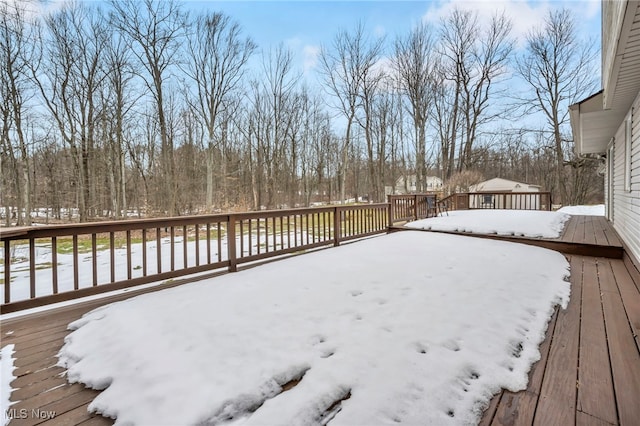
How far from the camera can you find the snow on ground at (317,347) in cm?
139

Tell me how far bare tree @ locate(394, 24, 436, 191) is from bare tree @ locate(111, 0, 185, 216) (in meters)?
10.6

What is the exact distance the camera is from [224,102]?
46.4ft

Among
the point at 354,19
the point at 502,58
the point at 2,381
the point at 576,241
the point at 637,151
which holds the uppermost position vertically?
the point at 354,19

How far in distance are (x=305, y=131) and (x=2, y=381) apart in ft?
62.6

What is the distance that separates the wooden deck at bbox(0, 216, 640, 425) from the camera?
1358 millimetres

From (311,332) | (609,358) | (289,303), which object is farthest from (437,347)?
(289,303)

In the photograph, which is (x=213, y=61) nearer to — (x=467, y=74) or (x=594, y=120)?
(x=467, y=74)

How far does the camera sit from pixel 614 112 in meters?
4.46

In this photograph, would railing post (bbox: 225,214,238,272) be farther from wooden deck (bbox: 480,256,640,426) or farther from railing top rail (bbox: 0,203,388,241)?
Result: wooden deck (bbox: 480,256,640,426)

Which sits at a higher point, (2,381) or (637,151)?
(637,151)

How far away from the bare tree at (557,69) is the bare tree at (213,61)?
49.7 ft

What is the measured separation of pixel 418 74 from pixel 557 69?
7.83m

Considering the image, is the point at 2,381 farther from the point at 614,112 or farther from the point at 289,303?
the point at 614,112

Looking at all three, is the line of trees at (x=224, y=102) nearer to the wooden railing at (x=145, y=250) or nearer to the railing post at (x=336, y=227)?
the wooden railing at (x=145, y=250)
